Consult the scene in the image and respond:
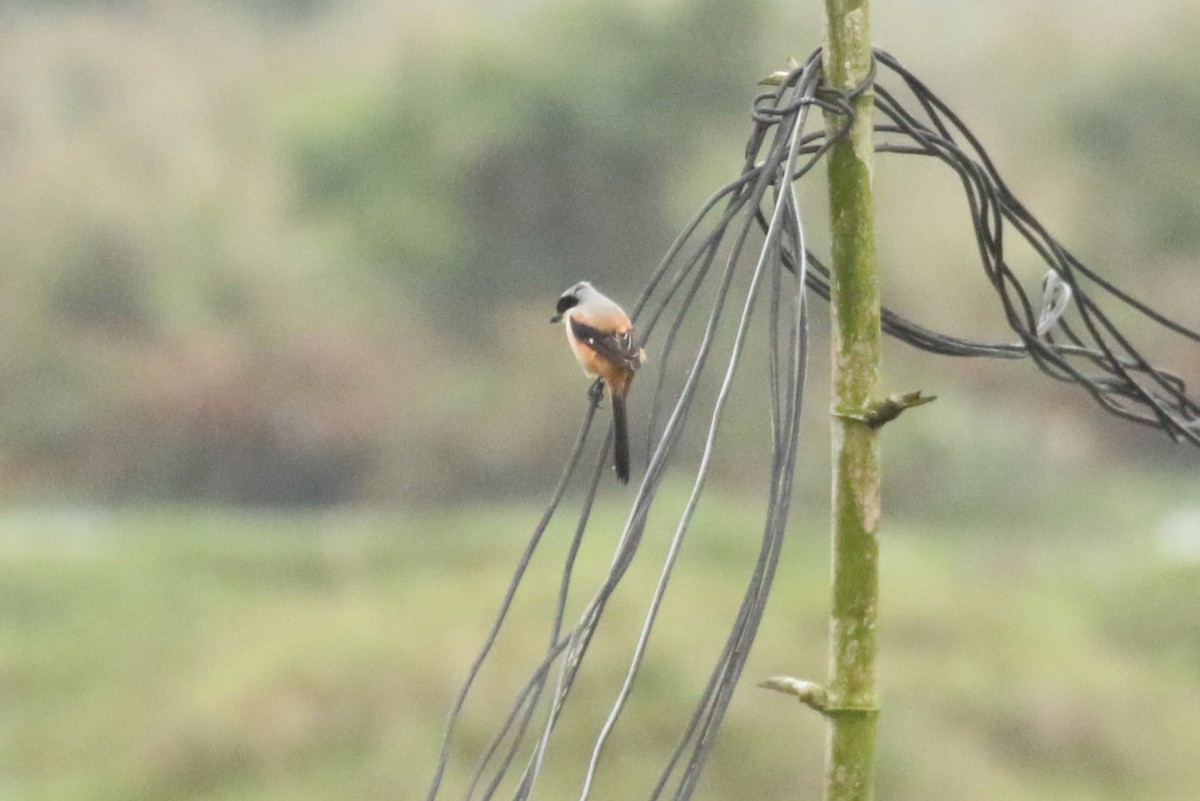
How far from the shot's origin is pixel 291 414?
3.04m

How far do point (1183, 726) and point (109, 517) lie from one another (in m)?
2.10

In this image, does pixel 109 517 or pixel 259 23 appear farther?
pixel 259 23

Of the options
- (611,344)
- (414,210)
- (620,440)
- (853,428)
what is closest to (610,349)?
(611,344)

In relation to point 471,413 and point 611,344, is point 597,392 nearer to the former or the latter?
point 611,344

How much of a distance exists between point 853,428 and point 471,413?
181cm

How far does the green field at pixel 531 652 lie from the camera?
8.89 ft

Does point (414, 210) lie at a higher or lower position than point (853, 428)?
higher

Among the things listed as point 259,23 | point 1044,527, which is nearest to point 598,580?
point 1044,527

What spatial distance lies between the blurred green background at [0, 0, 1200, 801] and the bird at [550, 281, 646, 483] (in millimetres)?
808

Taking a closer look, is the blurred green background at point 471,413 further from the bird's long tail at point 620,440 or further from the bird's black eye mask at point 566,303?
the bird's long tail at point 620,440

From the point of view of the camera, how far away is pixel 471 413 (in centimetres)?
307

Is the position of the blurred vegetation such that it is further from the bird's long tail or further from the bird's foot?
the bird's foot

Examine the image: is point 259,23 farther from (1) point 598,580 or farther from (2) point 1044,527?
(2) point 1044,527

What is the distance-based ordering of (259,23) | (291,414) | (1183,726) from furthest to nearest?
(259,23), (291,414), (1183,726)
